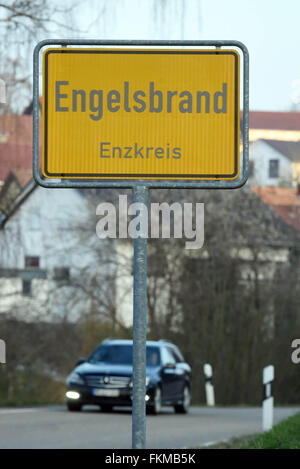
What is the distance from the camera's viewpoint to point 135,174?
16.2 ft

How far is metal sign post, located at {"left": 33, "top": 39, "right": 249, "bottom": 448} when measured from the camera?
4871 mm

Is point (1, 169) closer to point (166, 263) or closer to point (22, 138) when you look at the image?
point (22, 138)

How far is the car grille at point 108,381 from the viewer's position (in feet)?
65.4

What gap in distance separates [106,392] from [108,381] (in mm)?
201

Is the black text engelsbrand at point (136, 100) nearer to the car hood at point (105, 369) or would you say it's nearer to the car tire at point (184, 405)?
the car hood at point (105, 369)

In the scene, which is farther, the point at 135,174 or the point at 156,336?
the point at 156,336

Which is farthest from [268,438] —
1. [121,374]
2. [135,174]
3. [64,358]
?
[64,358]

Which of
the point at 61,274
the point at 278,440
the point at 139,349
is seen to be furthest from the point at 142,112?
the point at 61,274

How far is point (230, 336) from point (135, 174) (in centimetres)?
3549

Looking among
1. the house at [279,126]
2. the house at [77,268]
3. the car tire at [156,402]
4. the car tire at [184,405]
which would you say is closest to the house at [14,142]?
the car tire at [156,402]

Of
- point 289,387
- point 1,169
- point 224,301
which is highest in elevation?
point 1,169

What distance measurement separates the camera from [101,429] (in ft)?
49.9

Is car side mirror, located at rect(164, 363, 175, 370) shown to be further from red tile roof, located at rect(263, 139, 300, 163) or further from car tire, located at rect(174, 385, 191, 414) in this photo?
red tile roof, located at rect(263, 139, 300, 163)

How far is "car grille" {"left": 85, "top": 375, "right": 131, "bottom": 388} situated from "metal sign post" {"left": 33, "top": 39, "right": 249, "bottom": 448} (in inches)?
598
